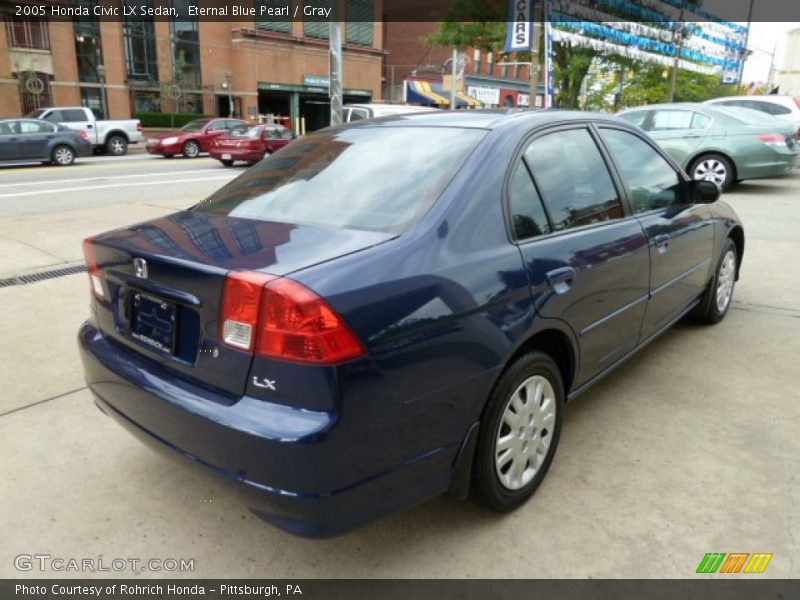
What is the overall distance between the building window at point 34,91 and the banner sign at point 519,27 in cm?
2291

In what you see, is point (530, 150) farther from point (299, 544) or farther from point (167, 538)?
point (167, 538)

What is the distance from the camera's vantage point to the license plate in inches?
89.1

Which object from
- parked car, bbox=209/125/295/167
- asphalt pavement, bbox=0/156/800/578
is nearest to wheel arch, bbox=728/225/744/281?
asphalt pavement, bbox=0/156/800/578

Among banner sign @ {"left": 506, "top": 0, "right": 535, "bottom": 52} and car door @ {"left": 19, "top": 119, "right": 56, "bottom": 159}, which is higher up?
banner sign @ {"left": 506, "top": 0, "right": 535, "bottom": 52}

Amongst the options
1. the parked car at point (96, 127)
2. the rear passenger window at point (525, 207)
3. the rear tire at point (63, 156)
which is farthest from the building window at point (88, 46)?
the rear passenger window at point (525, 207)

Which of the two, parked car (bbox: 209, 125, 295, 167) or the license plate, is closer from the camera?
the license plate

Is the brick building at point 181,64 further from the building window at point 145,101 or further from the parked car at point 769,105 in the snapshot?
the parked car at point 769,105

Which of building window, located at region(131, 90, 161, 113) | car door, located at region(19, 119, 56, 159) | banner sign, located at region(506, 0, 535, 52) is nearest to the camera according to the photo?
banner sign, located at region(506, 0, 535, 52)

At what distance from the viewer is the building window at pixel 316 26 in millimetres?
40094

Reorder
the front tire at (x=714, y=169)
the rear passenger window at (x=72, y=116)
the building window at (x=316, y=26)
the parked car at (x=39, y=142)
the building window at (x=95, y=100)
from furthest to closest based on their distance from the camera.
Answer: the building window at (x=316, y=26)
the building window at (x=95, y=100)
the rear passenger window at (x=72, y=116)
the parked car at (x=39, y=142)
the front tire at (x=714, y=169)

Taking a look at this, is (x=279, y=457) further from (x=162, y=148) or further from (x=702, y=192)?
(x=162, y=148)

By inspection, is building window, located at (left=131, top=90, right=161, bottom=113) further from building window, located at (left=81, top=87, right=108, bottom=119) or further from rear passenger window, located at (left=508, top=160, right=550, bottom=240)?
rear passenger window, located at (left=508, top=160, right=550, bottom=240)

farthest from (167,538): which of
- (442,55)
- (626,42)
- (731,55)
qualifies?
(442,55)

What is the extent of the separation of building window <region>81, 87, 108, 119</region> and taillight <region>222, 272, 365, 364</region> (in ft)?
116
